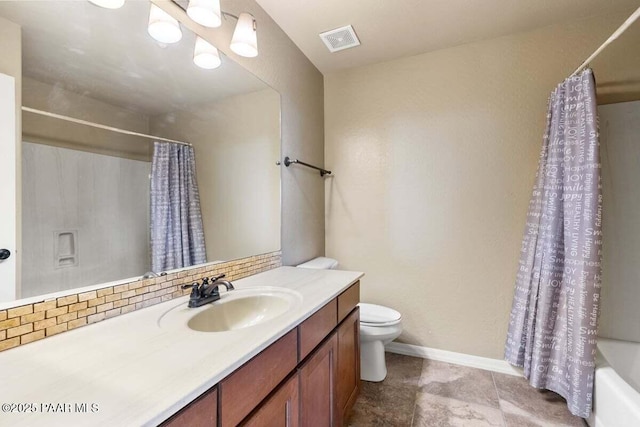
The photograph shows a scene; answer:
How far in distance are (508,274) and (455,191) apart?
2.26ft

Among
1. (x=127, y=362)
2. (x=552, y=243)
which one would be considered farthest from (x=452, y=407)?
(x=127, y=362)

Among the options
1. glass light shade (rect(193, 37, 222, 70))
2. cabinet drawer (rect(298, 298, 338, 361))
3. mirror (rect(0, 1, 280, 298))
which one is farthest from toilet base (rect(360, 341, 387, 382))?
glass light shade (rect(193, 37, 222, 70))

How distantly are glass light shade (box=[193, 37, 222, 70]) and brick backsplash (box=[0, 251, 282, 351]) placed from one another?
99cm

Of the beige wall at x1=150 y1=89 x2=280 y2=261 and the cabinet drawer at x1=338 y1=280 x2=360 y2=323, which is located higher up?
the beige wall at x1=150 y1=89 x2=280 y2=261

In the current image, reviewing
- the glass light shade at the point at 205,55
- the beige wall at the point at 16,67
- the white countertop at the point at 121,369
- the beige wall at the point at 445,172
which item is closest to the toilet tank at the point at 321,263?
the beige wall at the point at 445,172

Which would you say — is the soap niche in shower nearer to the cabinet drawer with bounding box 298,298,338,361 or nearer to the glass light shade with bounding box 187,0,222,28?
the cabinet drawer with bounding box 298,298,338,361

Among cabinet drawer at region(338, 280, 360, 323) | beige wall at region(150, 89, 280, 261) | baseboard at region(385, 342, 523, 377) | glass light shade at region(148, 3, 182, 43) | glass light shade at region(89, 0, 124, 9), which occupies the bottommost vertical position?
baseboard at region(385, 342, 523, 377)

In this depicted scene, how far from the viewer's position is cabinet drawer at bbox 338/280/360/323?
1.34 metres

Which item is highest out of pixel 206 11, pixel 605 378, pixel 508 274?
pixel 206 11

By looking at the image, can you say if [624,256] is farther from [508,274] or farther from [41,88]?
[41,88]

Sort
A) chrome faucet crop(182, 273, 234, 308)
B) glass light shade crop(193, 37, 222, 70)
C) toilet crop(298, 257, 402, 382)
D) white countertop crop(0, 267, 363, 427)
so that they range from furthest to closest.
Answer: toilet crop(298, 257, 402, 382) < glass light shade crop(193, 37, 222, 70) < chrome faucet crop(182, 273, 234, 308) < white countertop crop(0, 267, 363, 427)

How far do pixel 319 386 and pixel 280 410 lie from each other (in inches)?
11.5

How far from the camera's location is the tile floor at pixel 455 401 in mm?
1532

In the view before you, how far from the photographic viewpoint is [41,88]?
2.69 feet
